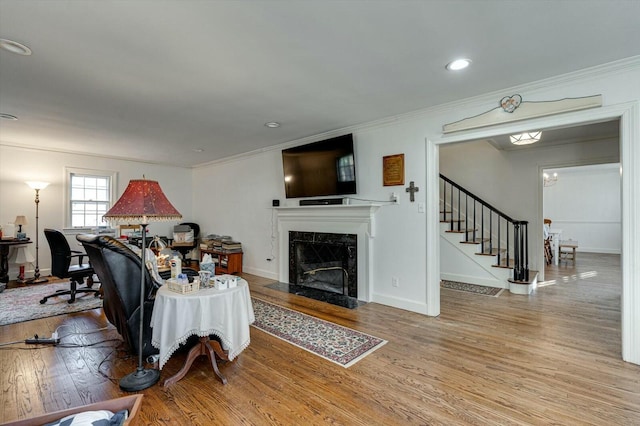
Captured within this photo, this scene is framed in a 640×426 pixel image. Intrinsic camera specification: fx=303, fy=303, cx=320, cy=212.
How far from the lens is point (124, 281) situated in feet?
7.78

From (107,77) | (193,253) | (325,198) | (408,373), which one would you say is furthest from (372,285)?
(193,253)

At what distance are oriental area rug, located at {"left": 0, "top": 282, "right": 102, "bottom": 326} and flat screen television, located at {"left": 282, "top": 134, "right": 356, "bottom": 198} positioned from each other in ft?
10.5

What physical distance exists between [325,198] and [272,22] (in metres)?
2.93

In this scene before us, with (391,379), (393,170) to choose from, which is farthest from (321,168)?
(391,379)

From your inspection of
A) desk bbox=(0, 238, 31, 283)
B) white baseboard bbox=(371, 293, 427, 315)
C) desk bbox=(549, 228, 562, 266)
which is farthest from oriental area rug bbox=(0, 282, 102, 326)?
desk bbox=(549, 228, 562, 266)

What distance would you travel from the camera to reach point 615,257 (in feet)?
25.8

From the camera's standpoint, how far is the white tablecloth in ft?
7.07

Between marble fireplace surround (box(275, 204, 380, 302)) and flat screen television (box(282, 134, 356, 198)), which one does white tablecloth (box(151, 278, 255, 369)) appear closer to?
marble fireplace surround (box(275, 204, 380, 302))

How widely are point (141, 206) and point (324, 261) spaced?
298 centimetres

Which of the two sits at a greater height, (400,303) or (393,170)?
(393,170)

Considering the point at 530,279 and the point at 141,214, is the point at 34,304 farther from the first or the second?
the point at 530,279

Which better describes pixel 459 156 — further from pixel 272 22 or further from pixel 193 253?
pixel 193 253

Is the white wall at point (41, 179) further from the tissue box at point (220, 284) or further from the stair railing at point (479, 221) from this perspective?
the stair railing at point (479, 221)

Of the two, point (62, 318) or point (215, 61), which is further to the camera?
point (62, 318)
